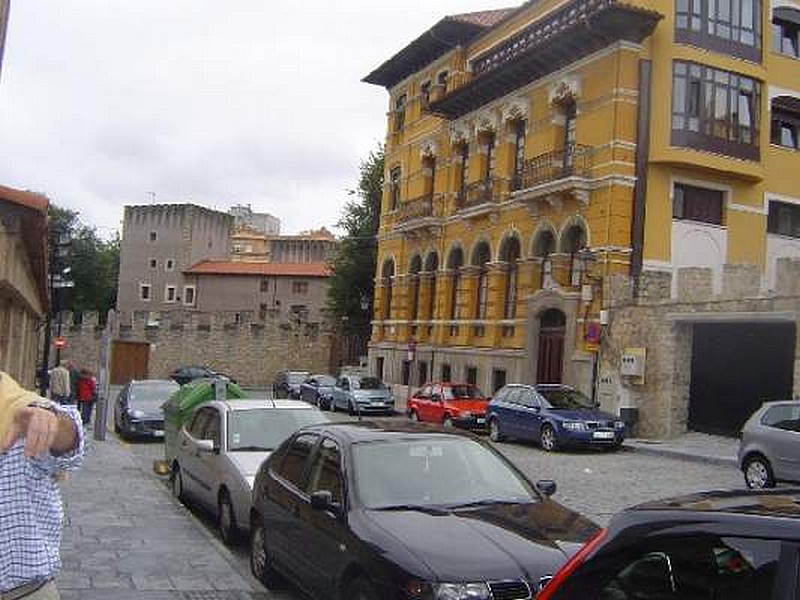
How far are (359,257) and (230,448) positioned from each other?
42.9 metres

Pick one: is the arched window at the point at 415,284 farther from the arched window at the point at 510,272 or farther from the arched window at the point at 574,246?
the arched window at the point at 574,246

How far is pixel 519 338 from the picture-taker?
107ft

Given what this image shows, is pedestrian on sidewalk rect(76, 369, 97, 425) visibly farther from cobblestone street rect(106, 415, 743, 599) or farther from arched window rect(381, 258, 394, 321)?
arched window rect(381, 258, 394, 321)

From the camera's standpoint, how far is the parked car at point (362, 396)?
35344 millimetres

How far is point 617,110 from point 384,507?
2398 cm

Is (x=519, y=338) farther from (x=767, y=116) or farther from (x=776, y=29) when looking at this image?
(x=776, y=29)

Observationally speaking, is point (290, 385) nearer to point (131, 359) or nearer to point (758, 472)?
point (131, 359)

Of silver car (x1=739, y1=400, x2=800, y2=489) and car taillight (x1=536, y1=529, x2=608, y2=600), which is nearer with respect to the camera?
car taillight (x1=536, y1=529, x2=608, y2=600)

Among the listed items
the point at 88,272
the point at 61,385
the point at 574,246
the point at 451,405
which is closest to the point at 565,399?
the point at 451,405

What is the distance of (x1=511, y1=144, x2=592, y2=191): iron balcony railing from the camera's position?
29484mm

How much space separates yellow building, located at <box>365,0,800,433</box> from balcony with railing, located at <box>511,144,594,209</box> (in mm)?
56

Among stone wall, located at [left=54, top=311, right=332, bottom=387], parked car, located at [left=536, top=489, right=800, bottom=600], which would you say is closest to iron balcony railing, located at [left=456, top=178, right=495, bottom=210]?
stone wall, located at [left=54, top=311, right=332, bottom=387]

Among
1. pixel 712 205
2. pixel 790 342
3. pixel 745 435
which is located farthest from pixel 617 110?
pixel 745 435

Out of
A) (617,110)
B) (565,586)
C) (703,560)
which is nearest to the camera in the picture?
(703,560)
